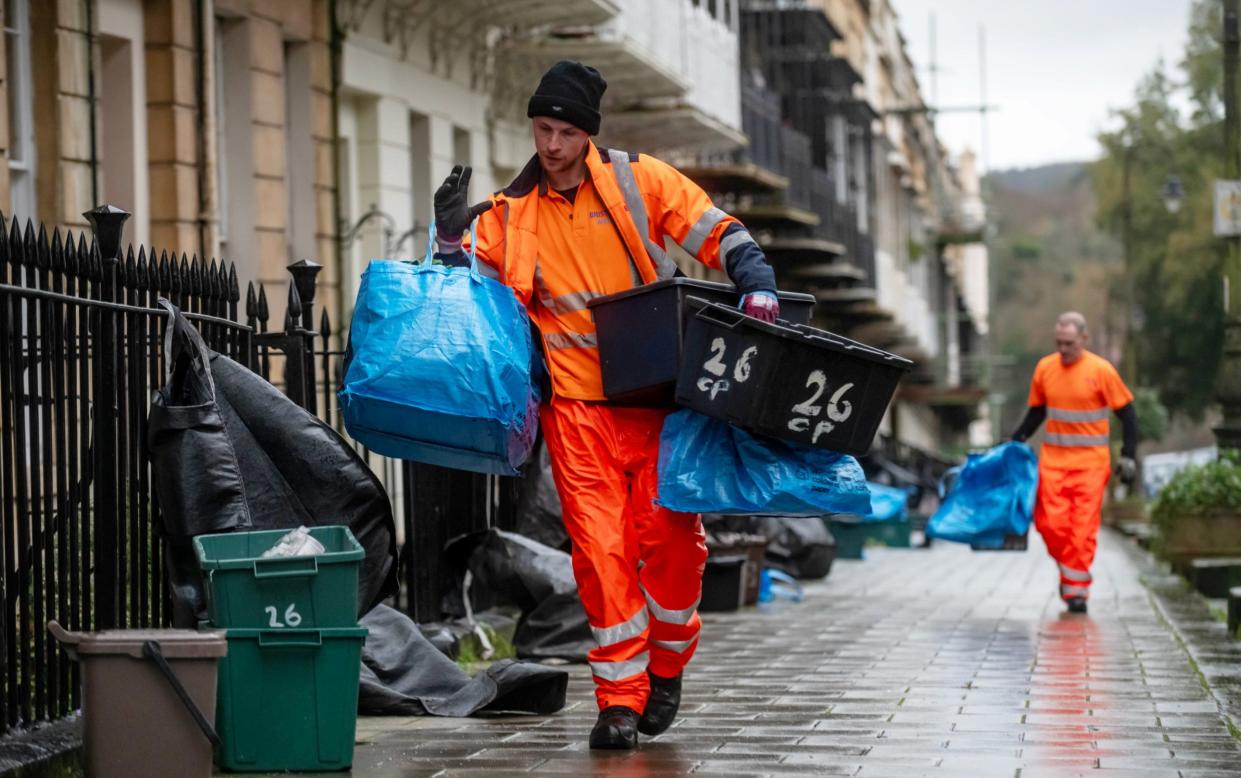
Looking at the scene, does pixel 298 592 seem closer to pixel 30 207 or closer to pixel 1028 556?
pixel 30 207

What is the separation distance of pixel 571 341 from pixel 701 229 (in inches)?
21.5

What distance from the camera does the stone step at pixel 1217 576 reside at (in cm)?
1436

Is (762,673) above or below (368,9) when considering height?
below

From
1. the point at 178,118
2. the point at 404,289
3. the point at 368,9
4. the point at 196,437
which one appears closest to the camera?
the point at 196,437

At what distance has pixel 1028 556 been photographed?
2350 centimetres

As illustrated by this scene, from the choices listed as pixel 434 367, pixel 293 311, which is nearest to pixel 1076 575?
pixel 293 311

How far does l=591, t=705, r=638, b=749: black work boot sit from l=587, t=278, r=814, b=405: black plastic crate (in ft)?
3.22

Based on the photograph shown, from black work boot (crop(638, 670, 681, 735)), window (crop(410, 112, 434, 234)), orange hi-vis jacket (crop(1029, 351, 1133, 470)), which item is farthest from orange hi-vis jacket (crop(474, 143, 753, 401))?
window (crop(410, 112, 434, 234))

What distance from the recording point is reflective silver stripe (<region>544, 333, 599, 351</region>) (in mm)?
7277

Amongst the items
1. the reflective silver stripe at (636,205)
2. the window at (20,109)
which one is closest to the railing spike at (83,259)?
the reflective silver stripe at (636,205)

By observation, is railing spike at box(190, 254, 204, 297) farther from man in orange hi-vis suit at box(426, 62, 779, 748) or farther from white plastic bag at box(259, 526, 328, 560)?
white plastic bag at box(259, 526, 328, 560)

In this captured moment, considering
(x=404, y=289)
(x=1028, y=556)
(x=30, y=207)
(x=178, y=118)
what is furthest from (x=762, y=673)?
(x=1028, y=556)

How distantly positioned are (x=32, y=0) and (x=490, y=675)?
253 inches

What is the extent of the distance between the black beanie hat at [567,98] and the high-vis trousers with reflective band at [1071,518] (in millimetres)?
7085
